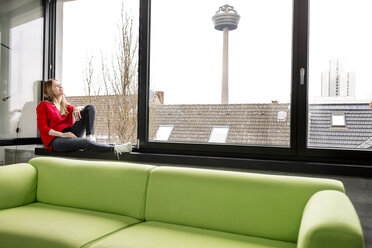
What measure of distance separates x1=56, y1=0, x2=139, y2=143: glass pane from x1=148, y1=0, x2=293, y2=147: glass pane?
29 centimetres

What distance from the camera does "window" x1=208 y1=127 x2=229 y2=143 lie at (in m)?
2.97

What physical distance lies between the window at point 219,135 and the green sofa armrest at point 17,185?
149 cm

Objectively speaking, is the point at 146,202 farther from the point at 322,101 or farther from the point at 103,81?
the point at 103,81

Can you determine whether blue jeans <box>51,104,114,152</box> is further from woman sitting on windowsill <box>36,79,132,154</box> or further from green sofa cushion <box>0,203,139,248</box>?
green sofa cushion <box>0,203,139,248</box>

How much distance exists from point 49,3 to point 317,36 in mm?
2924

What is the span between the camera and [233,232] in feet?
6.61

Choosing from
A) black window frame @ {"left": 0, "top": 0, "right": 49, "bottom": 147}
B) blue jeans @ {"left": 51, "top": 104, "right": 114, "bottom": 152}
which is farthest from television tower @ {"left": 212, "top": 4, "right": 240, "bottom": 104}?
black window frame @ {"left": 0, "top": 0, "right": 49, "bottom": 147}

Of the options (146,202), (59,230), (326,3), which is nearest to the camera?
(59,230)

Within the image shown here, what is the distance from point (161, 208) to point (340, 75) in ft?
5.33

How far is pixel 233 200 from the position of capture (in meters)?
2.05

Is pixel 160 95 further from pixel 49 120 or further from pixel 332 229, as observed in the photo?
pixel 332 229

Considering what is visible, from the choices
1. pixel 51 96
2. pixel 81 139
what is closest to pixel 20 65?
pixel 51 96

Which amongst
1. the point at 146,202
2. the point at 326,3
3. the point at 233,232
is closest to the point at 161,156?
the point at 146,202

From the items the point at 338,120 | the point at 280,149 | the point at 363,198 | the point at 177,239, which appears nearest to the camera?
the point at 177,239
